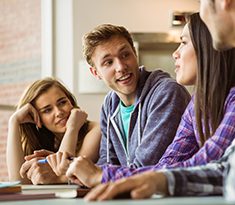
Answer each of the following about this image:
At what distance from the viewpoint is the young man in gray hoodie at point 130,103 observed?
2.15m

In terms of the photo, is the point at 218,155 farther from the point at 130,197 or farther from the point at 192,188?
Answer: the point at 130,197

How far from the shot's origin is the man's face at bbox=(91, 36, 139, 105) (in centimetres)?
240

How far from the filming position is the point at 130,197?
3.51ft

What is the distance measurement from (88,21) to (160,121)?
1.68 m

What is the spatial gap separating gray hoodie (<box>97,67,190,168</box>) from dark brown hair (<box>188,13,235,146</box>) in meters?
0.44

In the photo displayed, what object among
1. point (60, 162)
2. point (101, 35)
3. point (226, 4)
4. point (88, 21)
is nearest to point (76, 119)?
point (101, 35)

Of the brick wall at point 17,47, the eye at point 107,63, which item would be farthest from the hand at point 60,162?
the brick wall at point 17,47

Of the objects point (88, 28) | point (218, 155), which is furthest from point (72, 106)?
point (218, 155)

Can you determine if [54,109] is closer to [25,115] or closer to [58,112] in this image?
[58,112]

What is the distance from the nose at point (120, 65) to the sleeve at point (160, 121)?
0.66 feet

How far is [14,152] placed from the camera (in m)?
2.66

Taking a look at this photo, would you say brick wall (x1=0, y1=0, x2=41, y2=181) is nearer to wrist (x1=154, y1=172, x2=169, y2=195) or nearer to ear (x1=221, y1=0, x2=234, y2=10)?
ear (x1=221, y1=0, x2=234, y2=10)

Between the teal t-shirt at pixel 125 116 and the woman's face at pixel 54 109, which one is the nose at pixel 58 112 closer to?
the woman's face at pixel 54 109

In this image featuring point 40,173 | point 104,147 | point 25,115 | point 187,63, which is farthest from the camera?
point 25,115
